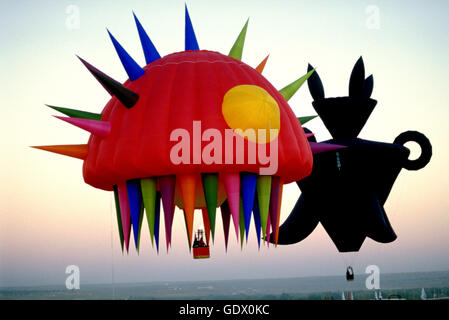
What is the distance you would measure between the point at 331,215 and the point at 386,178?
1941mm

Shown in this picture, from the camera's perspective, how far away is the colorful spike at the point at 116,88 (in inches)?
503

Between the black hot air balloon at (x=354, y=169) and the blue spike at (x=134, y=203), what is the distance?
26.7 feet

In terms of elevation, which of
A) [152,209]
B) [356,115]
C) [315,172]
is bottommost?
[152,209]

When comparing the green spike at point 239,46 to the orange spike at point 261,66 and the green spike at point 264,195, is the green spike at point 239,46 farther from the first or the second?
the green spike at point 264,195

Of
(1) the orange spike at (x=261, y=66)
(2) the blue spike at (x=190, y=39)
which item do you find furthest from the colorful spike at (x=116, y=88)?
(1) the orange spike at (x=261, y=66)

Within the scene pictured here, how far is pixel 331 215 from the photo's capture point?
20.5 m

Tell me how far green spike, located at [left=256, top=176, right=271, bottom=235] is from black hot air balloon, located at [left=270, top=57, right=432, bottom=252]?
7.11 m

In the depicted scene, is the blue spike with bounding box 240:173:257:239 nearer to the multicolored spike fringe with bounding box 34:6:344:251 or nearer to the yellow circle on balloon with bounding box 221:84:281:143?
the multicolored spike fringe with bounding box 34:6:344:251

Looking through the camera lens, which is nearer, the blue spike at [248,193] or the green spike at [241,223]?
the blue spike at [248,193]

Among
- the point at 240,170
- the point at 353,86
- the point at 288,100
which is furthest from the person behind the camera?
the point at 353,86

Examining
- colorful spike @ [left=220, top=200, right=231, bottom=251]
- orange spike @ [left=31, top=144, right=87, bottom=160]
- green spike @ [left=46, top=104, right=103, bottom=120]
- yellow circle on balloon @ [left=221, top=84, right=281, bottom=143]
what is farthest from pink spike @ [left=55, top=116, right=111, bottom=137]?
colorful spike @ [left=220, top=200, right=231, bottom=251]

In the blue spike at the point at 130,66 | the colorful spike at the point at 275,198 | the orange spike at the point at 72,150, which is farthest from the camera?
the orange spike at the point at 72,150
